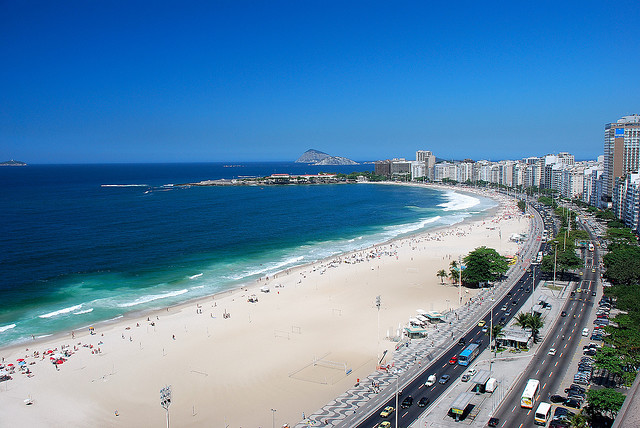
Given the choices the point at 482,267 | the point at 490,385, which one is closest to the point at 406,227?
the point at 482,267

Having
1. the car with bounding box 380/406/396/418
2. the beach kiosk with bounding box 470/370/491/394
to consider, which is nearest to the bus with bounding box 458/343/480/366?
the beach kiosk with bounding box 470/370/491/394

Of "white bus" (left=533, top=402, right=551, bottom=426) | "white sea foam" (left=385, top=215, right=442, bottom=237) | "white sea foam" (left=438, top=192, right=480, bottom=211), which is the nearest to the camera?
"white bus" (left=533, top=402, right=551, bottom=426)

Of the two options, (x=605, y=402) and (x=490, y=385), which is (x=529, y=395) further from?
(x=605, y=402)

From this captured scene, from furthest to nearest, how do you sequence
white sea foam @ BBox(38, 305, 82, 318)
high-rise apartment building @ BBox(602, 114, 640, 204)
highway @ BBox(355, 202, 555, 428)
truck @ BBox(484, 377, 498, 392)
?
high-rise apartment building @ BBox(602, 114, 640, 204)
white sea foam @ BBox(38, 305, 82, 318)
truck @ BBox(484, 377, 498, 392)
highway @ BBox(355, 202, 555, 428)

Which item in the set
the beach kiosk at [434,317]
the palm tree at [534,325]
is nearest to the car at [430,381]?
the palm tree at [534,325]

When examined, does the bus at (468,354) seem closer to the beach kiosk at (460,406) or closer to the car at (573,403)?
the beach kiosk at (460,406)

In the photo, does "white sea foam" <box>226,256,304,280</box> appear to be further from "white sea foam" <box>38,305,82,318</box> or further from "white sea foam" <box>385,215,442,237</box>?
"white sea foam" <box>385,215,442,237</box>
